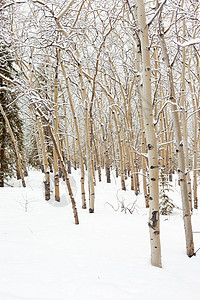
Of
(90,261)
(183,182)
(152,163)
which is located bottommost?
(90,261)

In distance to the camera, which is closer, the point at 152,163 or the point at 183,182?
the point at 152,163

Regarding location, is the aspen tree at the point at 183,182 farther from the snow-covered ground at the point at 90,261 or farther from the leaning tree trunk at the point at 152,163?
the leaning tree trunk at the point at 152,163

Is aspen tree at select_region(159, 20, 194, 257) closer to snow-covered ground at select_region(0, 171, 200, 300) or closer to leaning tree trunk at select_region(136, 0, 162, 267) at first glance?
snow-covered ground at select_region(0, 171, 200, 300)

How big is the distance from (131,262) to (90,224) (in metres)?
1.94

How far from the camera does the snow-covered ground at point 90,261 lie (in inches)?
77.0

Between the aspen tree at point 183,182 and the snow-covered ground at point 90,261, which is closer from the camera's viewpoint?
the snow-covered ground at point 90,261

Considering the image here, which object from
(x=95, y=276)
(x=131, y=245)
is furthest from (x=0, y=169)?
(x=95, y=276)

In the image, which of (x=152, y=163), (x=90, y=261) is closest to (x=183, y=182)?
(x=152, y=163)

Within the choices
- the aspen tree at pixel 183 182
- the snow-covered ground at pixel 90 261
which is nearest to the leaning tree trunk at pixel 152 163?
the snow-covered ground at pixel 90 261

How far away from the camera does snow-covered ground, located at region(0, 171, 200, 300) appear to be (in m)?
1.96

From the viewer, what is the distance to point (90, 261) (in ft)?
8.79

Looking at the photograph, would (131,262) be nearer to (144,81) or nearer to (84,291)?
(84,291)

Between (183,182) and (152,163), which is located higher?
(152,163)

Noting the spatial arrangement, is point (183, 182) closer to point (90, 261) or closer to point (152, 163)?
point (152, 163)
